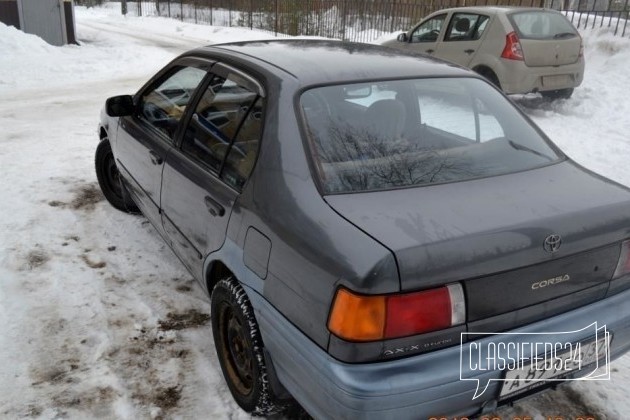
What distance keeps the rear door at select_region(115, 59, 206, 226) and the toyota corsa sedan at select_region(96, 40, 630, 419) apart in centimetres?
19

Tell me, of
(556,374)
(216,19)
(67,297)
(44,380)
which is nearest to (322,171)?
(556,374)

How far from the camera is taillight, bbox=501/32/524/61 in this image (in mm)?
8422

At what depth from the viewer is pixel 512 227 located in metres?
2.01

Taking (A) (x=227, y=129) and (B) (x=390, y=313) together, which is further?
(A) (x=227, y=129)

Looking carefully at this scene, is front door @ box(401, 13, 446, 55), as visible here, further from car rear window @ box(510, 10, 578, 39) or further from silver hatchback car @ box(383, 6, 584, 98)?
car rear window @ box(510, 10, 578, 39)

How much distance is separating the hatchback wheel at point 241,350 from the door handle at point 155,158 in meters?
1.07

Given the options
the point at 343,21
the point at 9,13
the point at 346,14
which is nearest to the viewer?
the point at 9,13

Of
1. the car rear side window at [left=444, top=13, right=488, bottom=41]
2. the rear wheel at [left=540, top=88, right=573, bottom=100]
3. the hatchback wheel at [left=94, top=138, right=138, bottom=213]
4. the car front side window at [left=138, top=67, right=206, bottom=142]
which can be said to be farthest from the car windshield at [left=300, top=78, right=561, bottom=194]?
the rear wheel at [left=540, top=88, right=573, bottom=100]

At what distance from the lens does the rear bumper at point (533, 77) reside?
841 centimetres

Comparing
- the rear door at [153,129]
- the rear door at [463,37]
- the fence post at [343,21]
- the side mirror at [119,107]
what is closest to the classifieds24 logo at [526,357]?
the rear door at [153,129]

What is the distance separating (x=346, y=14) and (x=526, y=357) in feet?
68.3

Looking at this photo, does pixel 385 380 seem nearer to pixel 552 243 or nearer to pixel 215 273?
pixel 552 243

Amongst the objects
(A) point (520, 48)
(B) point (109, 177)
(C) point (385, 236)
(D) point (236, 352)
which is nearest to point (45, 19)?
(B) point (109, 177)

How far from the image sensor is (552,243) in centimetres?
204
